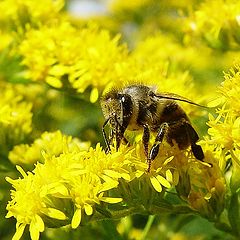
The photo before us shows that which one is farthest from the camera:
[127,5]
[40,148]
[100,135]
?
[127,5]

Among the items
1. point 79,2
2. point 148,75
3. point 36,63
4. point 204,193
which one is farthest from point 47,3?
point 79,2

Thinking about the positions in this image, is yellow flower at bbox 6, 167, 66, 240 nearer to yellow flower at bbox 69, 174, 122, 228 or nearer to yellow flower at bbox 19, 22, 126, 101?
yellow flower at bbox 69, 174, 122, 228

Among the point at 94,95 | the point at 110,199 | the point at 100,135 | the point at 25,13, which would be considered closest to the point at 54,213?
the point at 110,199

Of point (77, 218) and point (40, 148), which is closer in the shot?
point (77, 218)

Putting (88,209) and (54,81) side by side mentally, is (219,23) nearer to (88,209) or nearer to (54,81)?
(54,81)

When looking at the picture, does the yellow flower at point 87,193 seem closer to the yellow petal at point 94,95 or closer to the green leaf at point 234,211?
the green leaf at point 234,211
